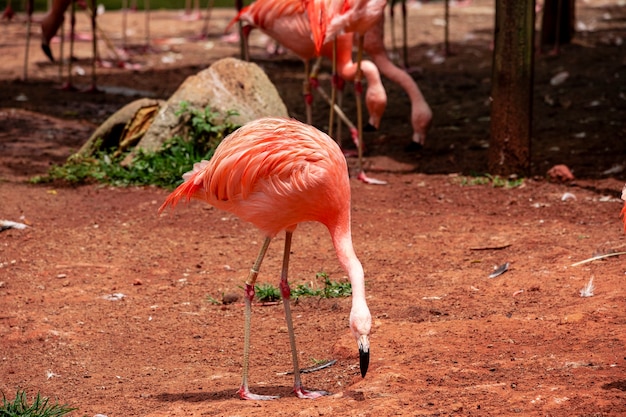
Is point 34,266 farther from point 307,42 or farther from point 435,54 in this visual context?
point 435,54

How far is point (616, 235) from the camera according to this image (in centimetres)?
566

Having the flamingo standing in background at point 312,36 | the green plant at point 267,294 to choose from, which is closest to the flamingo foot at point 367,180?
the flamingo standing in background at point 312,36

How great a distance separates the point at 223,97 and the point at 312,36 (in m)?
0.94

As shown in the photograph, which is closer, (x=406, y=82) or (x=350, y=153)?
(x=350, y=153)

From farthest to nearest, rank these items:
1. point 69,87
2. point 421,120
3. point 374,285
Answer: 1. point 69,87
2. point 421,120
3. point 374,285

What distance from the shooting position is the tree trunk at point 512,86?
7148mm

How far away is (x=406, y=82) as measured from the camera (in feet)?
27.4

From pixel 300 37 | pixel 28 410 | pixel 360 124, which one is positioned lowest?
pixel 28 410

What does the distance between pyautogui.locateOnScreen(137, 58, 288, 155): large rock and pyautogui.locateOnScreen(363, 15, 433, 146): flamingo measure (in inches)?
41.5

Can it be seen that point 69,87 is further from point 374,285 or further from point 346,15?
point 374,285

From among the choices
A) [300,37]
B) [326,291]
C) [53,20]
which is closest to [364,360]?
[326,291]

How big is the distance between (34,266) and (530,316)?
2910 mm

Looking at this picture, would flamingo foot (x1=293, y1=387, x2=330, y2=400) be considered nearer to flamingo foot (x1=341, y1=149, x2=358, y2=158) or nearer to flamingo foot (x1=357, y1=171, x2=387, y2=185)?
flamingo foot (x1=357, y1=171, x2=387, y2=185)

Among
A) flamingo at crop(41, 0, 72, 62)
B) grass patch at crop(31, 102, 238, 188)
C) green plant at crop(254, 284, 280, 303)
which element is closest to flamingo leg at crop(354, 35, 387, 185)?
grass patch at crop(31, 102, 238, 188)
